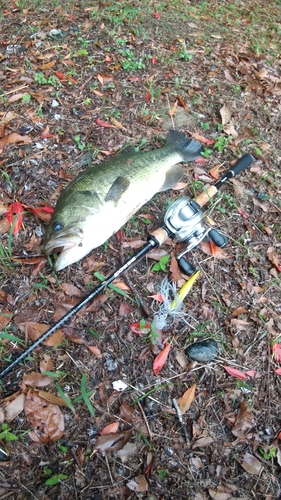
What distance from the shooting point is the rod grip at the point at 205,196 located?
356 cm

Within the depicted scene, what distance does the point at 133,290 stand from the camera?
3.06 metres

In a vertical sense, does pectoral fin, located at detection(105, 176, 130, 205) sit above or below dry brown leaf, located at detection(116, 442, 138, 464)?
above

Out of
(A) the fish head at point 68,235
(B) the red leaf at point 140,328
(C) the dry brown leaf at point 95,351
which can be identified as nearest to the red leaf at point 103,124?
(A) the fish head at point 68,235

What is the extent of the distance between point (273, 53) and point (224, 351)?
4918mm

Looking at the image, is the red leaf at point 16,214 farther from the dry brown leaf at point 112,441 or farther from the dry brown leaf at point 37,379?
the dry brown leaf at point 112,441

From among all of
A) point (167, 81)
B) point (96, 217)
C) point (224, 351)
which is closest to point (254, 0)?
point (167, 81)

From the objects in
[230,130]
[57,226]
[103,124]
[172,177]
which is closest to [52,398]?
[57,226]

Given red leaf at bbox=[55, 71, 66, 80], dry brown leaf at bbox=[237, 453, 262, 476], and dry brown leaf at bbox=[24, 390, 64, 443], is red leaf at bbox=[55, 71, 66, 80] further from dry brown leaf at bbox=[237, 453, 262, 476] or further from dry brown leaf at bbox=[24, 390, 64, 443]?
dry brown leaf at bbox=[237, 453, 262, 476]

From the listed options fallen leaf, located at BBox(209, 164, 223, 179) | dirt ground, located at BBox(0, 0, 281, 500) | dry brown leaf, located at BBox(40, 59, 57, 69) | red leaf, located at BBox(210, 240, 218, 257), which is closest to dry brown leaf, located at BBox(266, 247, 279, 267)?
dirt ground, located at BBox(0, 0, 281, 500)

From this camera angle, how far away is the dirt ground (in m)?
2.45

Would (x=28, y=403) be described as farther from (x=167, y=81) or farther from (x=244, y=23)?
(x=244, y=23)

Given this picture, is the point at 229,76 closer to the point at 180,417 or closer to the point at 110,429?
the point at 180,417

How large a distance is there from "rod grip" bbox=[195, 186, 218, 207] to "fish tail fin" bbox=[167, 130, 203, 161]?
0.42m

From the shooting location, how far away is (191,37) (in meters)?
5.53
